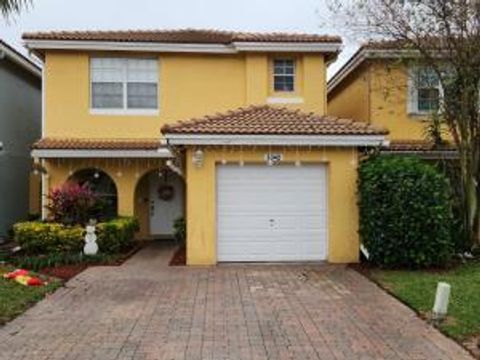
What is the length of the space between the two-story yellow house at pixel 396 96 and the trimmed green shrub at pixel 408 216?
13.8 ft

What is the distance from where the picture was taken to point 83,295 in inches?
490

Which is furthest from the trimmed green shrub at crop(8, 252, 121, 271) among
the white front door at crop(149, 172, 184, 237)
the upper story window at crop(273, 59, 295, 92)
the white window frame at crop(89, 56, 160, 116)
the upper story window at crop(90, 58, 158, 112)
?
the upper story window at crop(273, 59, 295, 92)

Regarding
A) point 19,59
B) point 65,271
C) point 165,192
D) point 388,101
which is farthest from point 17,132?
point 388,101

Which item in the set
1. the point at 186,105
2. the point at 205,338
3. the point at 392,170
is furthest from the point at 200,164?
the point at 205,338

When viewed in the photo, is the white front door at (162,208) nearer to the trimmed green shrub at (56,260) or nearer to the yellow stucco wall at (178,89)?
the yellow stucco wall at (178,89)

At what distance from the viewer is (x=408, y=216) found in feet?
50.1

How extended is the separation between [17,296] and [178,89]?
11.4 m

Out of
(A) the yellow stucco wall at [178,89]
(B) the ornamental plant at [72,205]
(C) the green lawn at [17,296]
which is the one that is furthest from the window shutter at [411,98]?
(C) the green lawn at [17,296]

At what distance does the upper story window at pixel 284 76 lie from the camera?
22.4m

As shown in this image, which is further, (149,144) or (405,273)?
(149,144)

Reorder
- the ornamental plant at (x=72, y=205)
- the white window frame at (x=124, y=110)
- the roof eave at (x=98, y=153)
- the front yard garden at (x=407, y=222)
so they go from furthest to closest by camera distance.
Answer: the white window frame at (x=124, y=110)
the roof eave at (x=98, y=153)
the ornamental plant at (x=72, y=205)
the front yard garden at (x=407, y=222)

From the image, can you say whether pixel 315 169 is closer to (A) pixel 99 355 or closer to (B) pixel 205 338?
(B) pixel 205 338

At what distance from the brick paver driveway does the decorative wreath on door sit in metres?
8.81

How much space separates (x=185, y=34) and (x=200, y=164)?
320 inches
